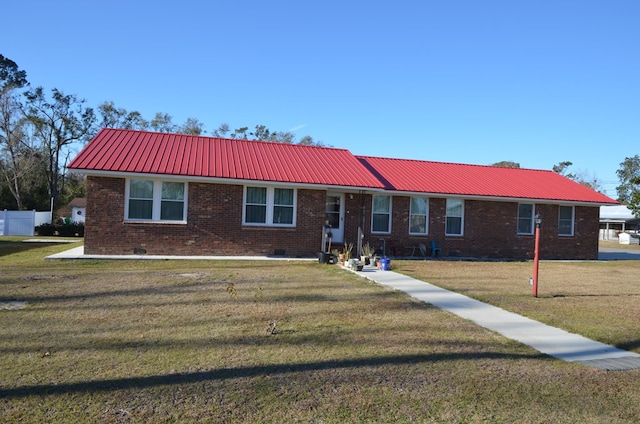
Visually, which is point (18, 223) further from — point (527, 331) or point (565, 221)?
point (527, 331)

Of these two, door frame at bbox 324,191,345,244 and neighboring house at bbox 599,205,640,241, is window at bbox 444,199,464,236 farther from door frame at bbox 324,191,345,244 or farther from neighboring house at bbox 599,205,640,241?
neighboring house at bbox 599,205,640,241

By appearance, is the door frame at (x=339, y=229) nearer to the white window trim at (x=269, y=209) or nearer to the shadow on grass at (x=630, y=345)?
the white window trim at (x=269, y=209)

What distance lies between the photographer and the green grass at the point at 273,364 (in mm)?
4207

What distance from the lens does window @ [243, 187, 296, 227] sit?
654 inches

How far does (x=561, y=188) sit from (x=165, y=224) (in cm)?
1755

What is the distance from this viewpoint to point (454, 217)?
64.4 feet

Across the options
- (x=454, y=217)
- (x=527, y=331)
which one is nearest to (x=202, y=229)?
(x=454, y=217)

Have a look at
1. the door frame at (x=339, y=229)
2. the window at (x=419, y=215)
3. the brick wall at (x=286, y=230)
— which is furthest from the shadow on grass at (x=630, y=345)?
the window at (x=419, y=215)

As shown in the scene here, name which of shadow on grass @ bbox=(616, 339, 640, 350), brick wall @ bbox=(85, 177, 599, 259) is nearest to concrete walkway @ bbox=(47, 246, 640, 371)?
shadow on grass @ bbox=(616, 339, 640, 350)

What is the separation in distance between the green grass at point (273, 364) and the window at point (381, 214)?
900 centimetres

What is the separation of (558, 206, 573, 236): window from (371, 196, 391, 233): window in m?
8.11

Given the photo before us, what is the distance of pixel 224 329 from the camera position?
6.80 m

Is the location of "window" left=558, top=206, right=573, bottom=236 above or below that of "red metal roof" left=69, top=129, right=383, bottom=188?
below

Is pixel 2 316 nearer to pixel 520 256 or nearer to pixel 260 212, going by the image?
pixel 260 212
